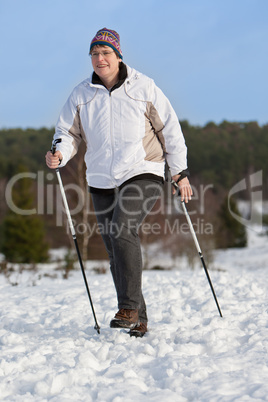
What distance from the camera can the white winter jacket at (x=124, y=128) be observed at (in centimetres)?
324

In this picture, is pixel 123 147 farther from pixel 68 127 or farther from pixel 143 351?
pixel 143 351

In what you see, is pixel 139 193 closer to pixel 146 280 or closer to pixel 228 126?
pixel 146 280

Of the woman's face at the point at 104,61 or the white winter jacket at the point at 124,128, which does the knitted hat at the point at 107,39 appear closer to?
the woman's face at the point at 104,61

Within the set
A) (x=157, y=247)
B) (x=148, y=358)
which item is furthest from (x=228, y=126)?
(x=148, y=358)

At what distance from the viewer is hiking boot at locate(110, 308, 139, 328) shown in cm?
299

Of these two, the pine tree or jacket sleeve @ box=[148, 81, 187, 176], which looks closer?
jacket sleeve @ box=[148, 81, 187, 176]

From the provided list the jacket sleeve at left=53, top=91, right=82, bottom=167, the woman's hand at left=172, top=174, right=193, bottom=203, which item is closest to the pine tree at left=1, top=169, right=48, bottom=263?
the jacket sleeve at left=53, top=91, right=82, bottom=167

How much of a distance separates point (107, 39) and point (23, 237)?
91.2ft

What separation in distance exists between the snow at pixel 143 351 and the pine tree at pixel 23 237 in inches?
1010

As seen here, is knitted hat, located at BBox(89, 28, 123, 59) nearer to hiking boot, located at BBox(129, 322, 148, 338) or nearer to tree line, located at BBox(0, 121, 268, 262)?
hiking boot, located at BBox(129, 322, 148, 338)

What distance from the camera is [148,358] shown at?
2729 millimetres

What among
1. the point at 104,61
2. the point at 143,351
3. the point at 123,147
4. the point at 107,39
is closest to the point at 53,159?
the point at 123,147

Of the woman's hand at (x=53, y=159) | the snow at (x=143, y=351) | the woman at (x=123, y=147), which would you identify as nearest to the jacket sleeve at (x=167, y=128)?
the woman at (x=123, y=147)

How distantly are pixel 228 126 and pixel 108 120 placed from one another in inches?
2143
